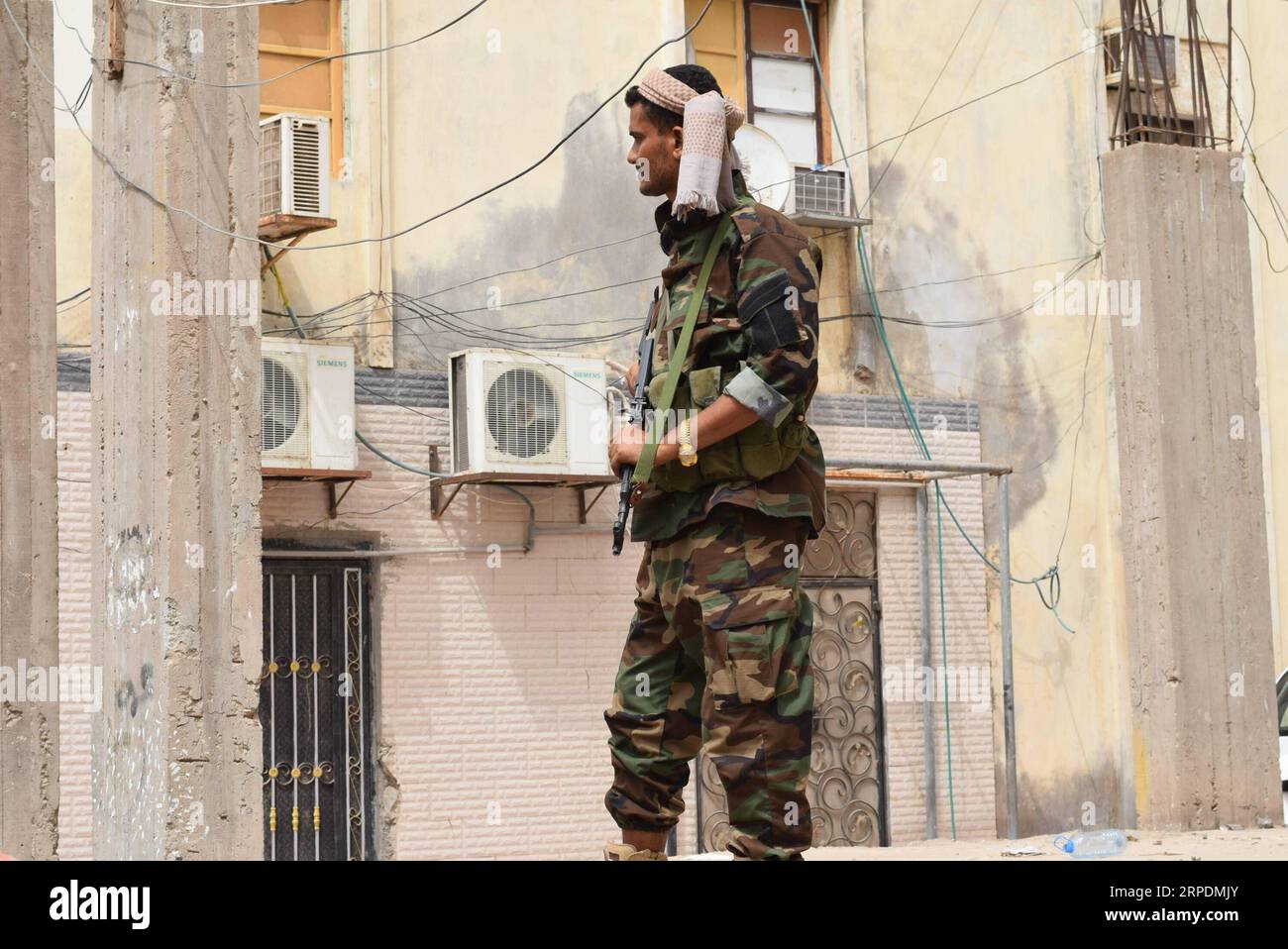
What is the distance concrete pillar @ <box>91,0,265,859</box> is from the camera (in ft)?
20.4

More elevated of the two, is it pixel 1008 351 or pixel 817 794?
pixel 1008 351

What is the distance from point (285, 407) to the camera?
11609mm

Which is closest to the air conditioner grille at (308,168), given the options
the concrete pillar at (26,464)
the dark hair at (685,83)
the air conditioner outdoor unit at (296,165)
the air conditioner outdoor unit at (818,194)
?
the air conditioner outdoor unit at (296,165)

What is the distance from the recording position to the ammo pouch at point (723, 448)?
16.3ft

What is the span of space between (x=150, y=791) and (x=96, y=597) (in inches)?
31.0

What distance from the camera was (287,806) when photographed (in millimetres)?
11852

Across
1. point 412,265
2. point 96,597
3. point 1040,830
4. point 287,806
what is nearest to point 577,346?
point 412,265

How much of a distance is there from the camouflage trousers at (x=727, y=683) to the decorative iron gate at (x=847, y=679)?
8.60 metres

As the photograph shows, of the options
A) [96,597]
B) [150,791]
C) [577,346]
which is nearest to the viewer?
[150,791]

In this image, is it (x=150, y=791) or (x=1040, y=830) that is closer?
(x=150, y=791)

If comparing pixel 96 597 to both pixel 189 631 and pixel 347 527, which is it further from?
pixel 347 527

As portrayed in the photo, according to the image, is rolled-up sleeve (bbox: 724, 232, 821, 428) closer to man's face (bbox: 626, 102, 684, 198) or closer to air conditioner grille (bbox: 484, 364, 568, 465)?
man's face (bbox: 626, 102, 684, 198)

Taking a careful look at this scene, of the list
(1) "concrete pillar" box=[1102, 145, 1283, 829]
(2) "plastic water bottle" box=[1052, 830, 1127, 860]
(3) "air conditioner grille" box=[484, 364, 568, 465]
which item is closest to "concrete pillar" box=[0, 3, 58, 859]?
(3) "air conditioner grille" box=[484, 364, 568, 465]

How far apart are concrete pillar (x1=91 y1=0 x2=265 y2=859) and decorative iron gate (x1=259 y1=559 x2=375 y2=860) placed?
5340 millimetres
